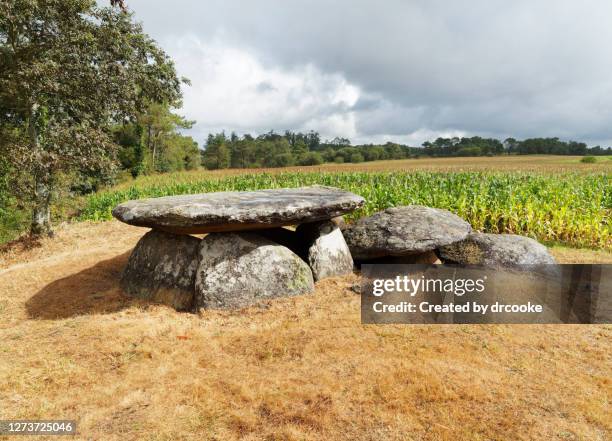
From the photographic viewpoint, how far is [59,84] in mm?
10711

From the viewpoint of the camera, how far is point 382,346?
4.58 meters

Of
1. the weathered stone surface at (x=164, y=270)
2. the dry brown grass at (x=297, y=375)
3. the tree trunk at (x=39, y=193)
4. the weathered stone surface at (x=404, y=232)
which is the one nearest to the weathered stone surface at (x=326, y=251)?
the weathered stone surface at (x=404, y=232)

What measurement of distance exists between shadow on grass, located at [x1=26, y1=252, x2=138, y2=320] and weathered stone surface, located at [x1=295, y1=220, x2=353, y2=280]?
306cm

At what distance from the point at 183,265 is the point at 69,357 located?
221 centimetres

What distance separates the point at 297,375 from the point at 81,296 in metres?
4.50

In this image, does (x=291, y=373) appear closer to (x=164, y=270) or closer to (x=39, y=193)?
(x=164, y=270)

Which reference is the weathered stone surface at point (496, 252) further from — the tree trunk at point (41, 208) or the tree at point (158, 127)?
the tree at point (158, 127)

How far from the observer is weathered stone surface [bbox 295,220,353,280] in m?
6.96

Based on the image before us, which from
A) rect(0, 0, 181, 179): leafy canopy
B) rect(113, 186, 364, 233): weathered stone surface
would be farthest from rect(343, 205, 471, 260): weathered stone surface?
rect(0, 0, 181, 179): leafy canopy

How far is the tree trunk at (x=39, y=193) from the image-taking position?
36.3ft

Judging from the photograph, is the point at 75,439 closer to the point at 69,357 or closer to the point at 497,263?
the point at 69,357

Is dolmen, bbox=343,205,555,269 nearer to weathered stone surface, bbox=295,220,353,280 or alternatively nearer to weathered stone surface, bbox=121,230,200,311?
weathered stone surface, bbox=295,220,353,280

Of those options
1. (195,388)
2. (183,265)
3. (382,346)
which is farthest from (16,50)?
(382,346)

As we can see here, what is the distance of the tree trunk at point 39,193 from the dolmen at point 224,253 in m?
6.38
